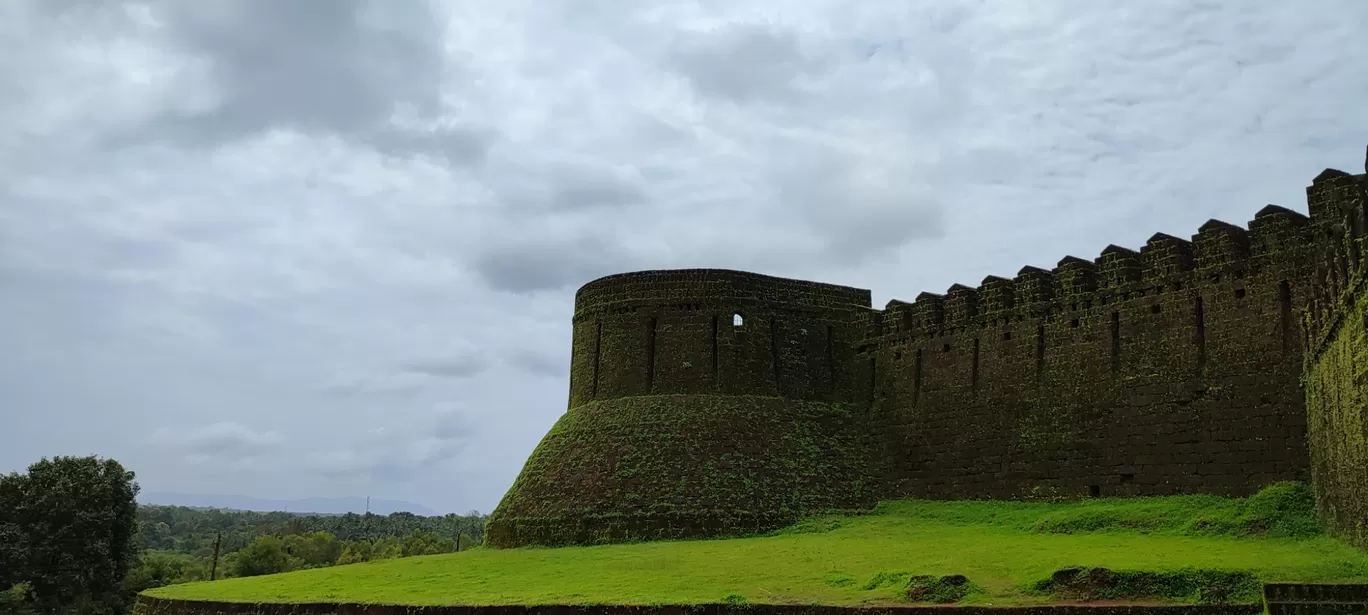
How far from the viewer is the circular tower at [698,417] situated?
22.7 metres

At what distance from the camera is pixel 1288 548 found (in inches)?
516

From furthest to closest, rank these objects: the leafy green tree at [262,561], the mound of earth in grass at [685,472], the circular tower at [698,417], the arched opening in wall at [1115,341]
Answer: the leafy green tree at [262,561] < the circular tower at [698,417] < the mound of earth in grass at [685,472] < the arched opening in wall at [1115,341]

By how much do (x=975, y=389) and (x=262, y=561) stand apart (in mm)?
32612

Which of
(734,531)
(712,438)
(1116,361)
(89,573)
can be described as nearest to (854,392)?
(712,438)

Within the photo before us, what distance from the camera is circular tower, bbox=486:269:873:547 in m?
22.7

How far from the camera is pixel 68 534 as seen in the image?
31.7 m

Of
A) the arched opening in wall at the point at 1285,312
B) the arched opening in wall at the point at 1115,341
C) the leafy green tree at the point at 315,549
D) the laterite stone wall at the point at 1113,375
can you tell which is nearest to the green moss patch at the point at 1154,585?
the laterite stone wall at the point at 1113,375

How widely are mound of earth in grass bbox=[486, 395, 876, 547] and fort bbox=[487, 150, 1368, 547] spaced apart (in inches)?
2.2

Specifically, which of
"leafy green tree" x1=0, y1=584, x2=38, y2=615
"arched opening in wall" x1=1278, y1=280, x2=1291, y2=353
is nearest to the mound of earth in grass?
"arched opening in wall" x1=1278, y1=280, x2=1291, y2=353

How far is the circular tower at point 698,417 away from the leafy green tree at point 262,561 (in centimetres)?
2082

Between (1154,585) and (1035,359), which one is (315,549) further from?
(1154,585)

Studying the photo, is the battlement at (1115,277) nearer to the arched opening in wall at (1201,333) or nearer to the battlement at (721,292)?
the arched opening in wall at (1201,333)

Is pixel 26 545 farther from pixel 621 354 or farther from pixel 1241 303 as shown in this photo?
pixel 1241 303

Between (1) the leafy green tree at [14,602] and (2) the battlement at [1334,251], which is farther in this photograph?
(1) the leafy green tree at [14,602]
